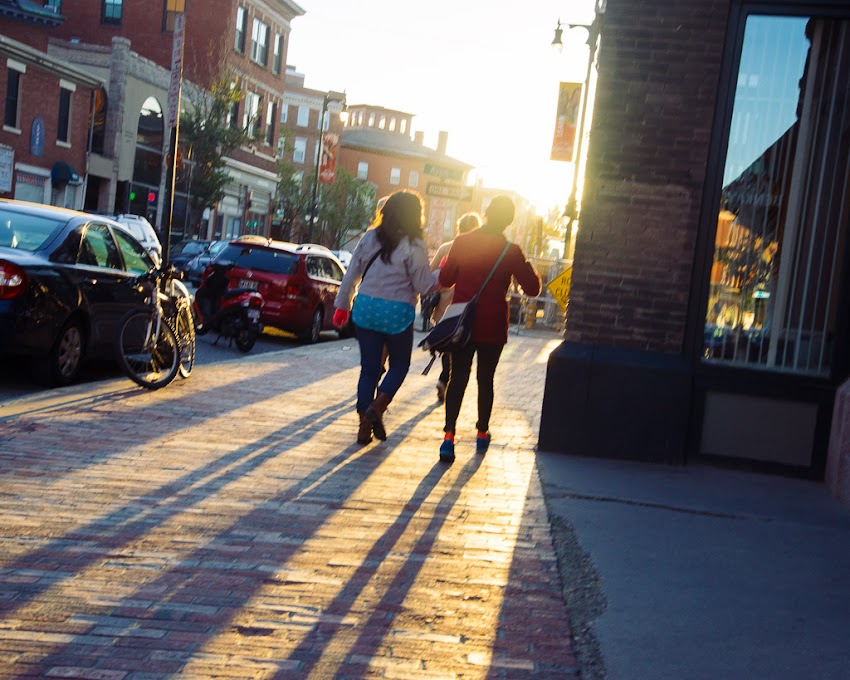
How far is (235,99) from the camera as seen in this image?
143 feet

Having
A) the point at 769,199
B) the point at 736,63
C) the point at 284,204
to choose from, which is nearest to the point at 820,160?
the point at 769,199

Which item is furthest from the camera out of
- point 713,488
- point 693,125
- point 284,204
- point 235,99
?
point 284,204

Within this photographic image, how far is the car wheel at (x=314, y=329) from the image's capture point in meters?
17.1

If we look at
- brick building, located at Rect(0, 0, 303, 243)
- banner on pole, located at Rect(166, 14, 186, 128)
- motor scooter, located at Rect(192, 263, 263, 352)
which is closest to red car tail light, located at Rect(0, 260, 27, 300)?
banner on pole, located at Rect(166, 14, 186, 128)

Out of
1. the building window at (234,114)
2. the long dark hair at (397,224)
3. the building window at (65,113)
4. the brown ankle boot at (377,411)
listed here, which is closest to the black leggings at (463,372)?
the brown ankle boot at (377,411)

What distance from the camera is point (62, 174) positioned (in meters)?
35.3

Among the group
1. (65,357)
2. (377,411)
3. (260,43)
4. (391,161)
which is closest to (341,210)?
(260,43)

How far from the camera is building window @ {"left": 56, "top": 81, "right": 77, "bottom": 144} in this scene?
118 ft

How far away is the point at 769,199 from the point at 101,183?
35.5m

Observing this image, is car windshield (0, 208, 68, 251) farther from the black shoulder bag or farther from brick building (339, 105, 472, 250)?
brick building (339, 105, 472, 250)

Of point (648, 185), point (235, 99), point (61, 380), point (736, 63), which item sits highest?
point (235, 99)

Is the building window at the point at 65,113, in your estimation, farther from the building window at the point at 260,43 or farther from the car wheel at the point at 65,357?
the car wheel at the point at 65,357

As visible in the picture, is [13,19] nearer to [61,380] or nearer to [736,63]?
[61,380]

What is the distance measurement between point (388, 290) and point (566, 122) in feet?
66.2
